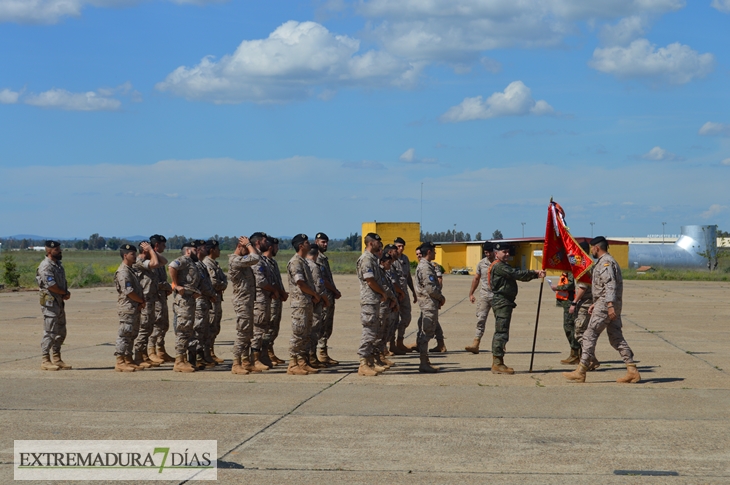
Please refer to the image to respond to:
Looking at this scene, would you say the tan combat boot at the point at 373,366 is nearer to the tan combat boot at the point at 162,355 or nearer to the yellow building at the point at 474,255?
the tan combat boot at the point at 162,355

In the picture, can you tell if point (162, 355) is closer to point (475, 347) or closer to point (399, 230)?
point (475, 347)

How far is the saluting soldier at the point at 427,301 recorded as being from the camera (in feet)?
35.9

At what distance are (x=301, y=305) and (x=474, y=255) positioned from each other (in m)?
46.9

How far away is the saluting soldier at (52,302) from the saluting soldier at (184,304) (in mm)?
1595

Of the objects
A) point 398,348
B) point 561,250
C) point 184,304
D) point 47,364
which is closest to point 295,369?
point 184,304

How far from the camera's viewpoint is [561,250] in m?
10.9

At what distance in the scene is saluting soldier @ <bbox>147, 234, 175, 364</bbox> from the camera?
11.6 meters

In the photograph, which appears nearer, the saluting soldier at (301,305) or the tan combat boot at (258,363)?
the saluting soldier at (301,305)

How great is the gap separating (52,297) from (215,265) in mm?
2300

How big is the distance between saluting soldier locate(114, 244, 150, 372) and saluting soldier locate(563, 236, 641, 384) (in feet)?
19.5

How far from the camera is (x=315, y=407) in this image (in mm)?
8359

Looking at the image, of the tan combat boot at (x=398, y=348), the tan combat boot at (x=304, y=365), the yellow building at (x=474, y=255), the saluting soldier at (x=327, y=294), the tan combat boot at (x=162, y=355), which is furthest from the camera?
the yellow building at (x=474, y=255)

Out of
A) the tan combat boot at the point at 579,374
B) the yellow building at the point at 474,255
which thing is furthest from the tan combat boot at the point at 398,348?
the yellow building at the point at 474,255

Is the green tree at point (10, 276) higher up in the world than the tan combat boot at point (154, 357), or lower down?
higher up
